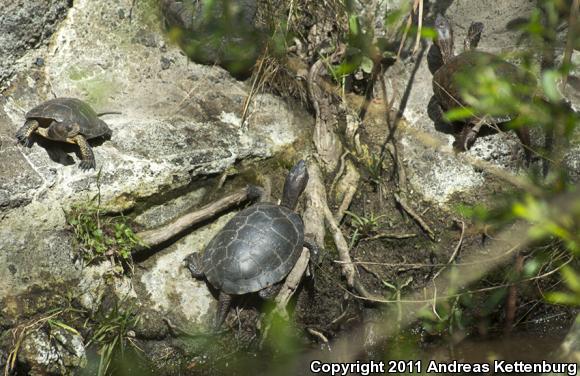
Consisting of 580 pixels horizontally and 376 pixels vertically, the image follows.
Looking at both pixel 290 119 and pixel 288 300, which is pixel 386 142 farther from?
pixel 288 300

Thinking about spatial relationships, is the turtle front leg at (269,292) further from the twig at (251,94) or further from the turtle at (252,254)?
the twig at (251,94)

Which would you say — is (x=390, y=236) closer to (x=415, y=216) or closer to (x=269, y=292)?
(x=415, y=216)

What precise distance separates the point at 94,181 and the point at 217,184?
95 centimetres

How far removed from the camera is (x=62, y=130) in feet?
14.8

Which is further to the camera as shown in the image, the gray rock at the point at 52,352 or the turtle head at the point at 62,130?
the turtle head at the point at 62,130

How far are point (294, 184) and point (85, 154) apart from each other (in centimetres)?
161

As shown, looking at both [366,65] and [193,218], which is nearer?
[193,218]

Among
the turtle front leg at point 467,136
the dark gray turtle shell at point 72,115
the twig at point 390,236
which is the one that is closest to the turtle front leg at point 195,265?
the dark gray turtle shell at point 72,115

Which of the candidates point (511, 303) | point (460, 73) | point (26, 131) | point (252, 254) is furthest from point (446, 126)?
point (26, 131)

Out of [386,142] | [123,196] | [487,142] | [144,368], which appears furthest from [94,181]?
[487,142]

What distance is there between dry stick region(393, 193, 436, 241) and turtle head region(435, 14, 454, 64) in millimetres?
1437

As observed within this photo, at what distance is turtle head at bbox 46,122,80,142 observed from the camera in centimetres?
450

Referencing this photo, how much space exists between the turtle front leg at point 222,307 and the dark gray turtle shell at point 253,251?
6 centimetres

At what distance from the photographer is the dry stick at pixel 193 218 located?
4.48 meters
